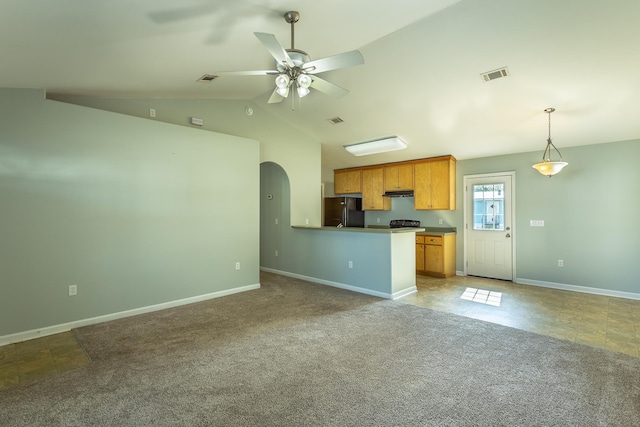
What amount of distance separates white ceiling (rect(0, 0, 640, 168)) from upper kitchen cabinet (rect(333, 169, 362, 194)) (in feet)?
8.87

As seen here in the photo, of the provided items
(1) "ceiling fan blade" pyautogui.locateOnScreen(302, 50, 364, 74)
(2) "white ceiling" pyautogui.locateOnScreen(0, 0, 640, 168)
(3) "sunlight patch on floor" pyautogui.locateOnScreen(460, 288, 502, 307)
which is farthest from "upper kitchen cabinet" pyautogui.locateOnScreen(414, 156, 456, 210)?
(1) "ceiling fan blade" pyautogui.locateOnScreen(302, 50, 364, 74)

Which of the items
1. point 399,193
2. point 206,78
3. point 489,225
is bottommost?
point 489,225

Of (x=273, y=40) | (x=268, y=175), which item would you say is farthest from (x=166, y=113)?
(x=273, y=40)

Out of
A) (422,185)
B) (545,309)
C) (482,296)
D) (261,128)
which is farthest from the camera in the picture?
(422,185)

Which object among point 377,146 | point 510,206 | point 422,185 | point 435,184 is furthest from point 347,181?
point 510,206

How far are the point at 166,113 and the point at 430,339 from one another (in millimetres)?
4520

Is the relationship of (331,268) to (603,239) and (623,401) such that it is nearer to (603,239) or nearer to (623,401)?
(623,401)

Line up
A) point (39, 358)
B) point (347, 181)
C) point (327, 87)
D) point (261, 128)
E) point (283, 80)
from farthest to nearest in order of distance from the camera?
point (347, 181)
point (261, 128)
point (327, 87)
point (39, 358)
point (283, 80)

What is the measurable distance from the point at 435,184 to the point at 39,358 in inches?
250

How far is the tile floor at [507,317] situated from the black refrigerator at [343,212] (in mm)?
2222

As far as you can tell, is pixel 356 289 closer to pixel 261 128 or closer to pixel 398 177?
pixel 398 177

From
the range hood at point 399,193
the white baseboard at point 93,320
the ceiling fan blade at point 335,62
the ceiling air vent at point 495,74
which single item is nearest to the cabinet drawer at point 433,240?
the range hood at point 399,193

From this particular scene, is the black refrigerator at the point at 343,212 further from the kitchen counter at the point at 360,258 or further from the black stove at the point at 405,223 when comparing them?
the kitchen counter at the point at 360,258

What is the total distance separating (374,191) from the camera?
7.32 m
